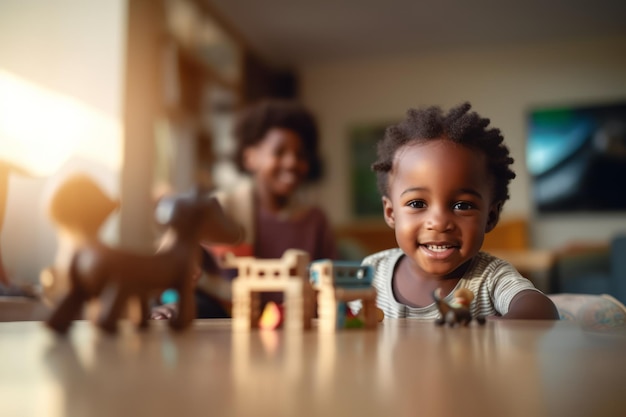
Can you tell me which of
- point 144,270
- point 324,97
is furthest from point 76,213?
point 324,97

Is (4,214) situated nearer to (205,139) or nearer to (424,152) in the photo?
(424,152)

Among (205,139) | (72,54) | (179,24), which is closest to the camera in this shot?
(72,54)

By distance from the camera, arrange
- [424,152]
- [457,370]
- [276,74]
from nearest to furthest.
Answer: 1. [457,370]
2. [424,152]
3. [276,74]

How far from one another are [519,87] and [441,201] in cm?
60

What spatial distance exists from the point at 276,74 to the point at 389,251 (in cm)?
326

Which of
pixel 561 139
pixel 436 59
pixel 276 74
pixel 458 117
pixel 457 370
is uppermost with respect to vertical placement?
pixel 276 74

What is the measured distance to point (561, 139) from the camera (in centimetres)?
72

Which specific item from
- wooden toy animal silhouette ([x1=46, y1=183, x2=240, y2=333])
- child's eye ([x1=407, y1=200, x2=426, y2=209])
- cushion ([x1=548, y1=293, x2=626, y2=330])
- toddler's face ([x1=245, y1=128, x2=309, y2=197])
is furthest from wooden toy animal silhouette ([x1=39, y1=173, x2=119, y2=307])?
toddler's face ([x1=245, y1=128, x2=309, y2=197])

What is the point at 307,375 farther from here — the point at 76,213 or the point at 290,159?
the point at 290,159

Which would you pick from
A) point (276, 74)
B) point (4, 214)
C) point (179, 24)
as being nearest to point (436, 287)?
point (4, 214)

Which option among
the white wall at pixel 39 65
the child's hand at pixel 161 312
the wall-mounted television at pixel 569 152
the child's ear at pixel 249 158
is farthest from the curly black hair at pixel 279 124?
the child's hand at pixel 161 312

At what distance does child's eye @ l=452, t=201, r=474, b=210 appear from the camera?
285 mm

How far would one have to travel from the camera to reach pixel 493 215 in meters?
0.31

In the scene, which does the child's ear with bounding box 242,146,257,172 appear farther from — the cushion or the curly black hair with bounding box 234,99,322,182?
the cushion
